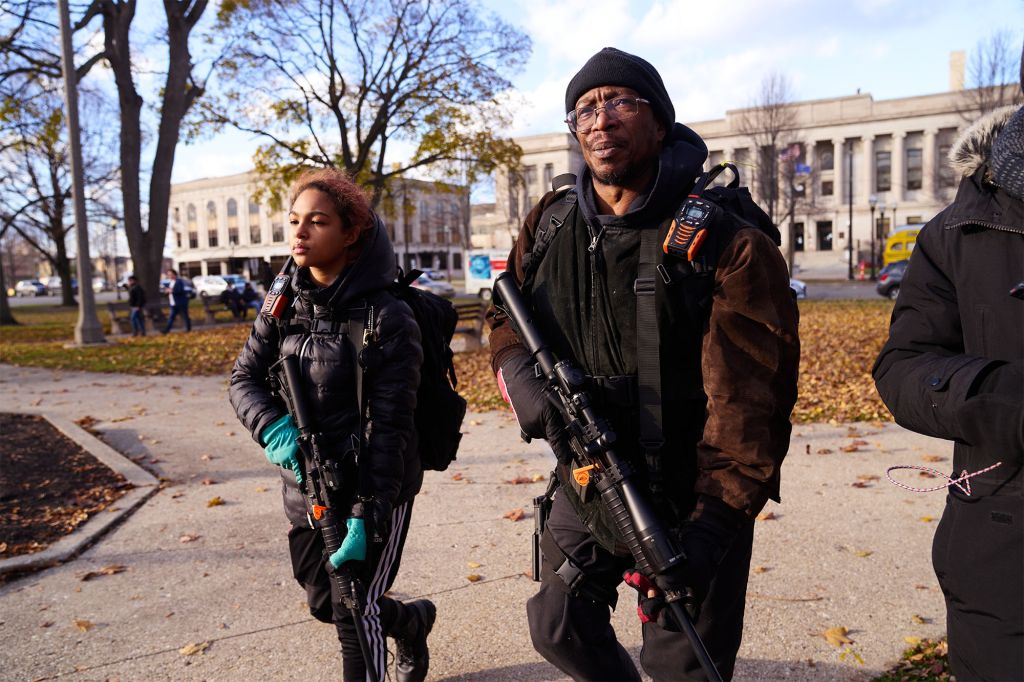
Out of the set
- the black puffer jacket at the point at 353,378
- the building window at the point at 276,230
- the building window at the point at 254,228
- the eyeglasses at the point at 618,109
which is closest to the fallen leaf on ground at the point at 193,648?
the black puffer jacket at the point at 353,378

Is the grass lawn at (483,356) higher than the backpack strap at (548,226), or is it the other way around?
the backpack strap at (548,226)

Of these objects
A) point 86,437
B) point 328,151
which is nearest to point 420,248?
point 328,151

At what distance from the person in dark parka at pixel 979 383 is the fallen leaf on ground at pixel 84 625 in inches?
142

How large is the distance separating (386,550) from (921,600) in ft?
8.51

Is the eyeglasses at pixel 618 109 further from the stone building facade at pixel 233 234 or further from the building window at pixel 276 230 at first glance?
the building window at pixel 276 230

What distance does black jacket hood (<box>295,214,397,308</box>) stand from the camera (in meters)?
2.79

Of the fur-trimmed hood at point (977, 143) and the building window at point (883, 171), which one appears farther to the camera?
the building window at point (883, 171)

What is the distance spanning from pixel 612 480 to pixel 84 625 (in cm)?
303

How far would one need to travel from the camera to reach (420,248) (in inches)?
3413

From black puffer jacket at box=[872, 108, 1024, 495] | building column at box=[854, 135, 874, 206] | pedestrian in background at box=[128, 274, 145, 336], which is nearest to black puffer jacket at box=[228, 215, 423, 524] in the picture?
black puffer jacket at box=[872, 108, 1024, 495]

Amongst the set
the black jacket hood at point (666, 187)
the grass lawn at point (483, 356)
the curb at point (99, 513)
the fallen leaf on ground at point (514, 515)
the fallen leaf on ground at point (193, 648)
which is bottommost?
the fallen leaf on ground at point (193, 648)

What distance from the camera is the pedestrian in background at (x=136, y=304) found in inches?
755

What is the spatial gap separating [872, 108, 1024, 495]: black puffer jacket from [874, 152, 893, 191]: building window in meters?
76.4

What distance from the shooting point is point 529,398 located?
221cm
